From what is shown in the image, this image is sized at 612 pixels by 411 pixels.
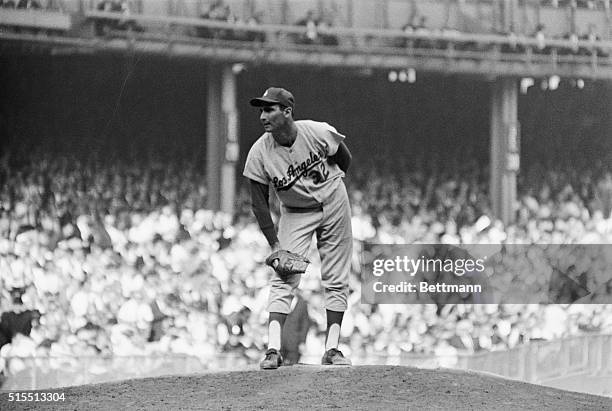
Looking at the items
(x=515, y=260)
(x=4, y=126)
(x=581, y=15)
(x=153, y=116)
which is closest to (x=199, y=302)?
(x=153, y=116)

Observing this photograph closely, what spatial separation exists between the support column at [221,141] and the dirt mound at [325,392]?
1.29m

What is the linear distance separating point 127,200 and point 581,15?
9.08ft

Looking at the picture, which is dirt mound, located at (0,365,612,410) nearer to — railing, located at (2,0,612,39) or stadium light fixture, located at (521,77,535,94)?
Answer: stadium light fixture, located at (521,77,535,94)

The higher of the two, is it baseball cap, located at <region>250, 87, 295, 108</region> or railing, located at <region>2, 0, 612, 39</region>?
railing, located at <region>2, 0, 612, 39</region>

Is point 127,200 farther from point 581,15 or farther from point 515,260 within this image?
point 581,15

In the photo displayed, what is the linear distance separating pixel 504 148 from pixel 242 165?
152 centimetres

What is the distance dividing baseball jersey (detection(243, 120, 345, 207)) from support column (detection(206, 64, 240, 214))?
1.07m

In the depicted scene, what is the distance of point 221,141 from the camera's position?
5809mm

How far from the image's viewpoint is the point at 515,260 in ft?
18.7

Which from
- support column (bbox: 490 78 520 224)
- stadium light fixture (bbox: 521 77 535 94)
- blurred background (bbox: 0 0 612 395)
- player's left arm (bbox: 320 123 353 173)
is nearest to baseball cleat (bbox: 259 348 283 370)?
player's left arm (bbox: 320 123 353 173)

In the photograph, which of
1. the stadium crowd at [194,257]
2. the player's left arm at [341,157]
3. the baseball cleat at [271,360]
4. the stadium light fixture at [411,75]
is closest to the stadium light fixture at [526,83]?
the stadium crowd at [194,257]

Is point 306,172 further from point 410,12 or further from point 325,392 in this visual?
point 410,12

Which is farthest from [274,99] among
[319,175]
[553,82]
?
[553,82]

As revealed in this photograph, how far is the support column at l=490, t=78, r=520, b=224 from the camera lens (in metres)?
5.87
